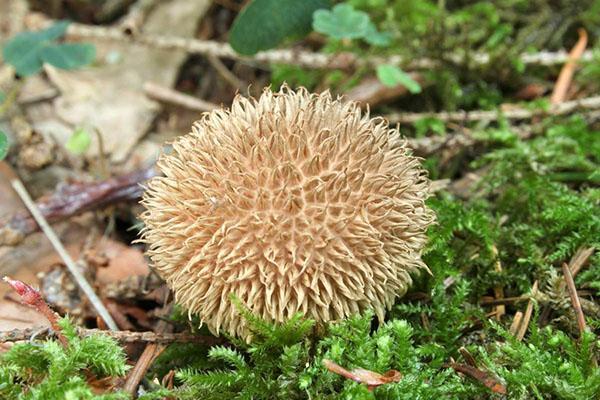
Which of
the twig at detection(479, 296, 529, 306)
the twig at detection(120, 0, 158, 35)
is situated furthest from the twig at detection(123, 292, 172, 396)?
the twig at detection(120, 0, 158, 35)

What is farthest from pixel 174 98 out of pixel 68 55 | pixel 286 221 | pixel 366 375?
pixel 366 375

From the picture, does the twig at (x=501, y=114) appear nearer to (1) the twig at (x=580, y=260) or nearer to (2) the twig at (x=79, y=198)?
(1) the twig at (x=580, y=260)

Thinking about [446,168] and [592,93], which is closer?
[446,168]

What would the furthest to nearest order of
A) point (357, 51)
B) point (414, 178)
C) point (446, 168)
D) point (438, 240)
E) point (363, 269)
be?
point (357, 51)
point (446, 168)
point (438, 240)
point (414, 178)
point (363, 269)

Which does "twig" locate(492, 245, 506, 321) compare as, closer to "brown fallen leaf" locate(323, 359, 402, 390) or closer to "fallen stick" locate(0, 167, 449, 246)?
"fallen stick" locate(0, 167, 449, 246)

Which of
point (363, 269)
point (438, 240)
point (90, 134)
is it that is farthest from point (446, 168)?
point (90, 134)

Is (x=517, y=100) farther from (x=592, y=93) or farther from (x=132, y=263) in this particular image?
(x=132, y=263)

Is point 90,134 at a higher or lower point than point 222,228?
lower
